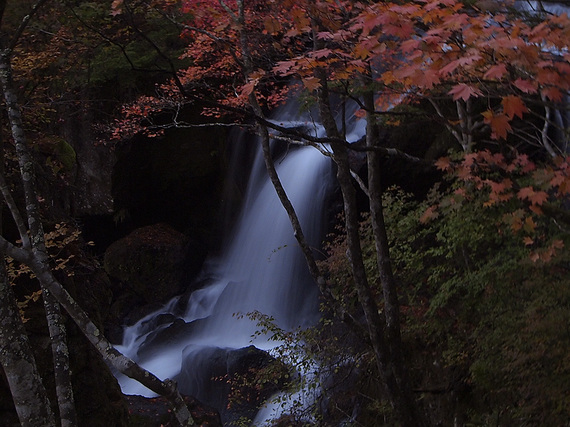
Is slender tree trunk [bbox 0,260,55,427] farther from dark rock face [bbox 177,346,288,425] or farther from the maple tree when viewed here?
dark rock face [bbox 177,346,288,425]

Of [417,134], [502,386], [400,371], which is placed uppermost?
[417,134]

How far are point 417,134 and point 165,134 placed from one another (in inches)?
258

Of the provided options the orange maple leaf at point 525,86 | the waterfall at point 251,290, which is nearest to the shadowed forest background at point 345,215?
the orange maple leaf at point 525,86

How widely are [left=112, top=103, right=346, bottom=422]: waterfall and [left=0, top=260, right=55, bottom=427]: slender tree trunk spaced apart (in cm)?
639

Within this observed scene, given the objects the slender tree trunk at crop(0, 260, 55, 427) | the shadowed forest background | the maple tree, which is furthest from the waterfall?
the slender tree trunk at crop(0, 260, 55, 427)

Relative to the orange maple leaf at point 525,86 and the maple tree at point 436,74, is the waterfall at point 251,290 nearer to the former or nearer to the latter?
the maple tree at point 436,74

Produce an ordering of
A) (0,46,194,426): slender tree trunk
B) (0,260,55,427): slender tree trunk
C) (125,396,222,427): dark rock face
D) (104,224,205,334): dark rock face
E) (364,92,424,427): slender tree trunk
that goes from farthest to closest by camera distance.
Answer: (104,224,205,334): dark rock face
(125,396,222,427): dark rock face
(364,92,424,427): slender tree trunk
(0,260,55,427): slender tree trunk
(0,46,194,426): slender tree trunk

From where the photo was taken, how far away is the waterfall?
10742 millimetres

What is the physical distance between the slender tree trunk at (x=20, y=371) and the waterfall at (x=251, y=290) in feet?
21.0

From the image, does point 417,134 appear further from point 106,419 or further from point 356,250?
point 106,419

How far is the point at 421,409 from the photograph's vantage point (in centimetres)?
577

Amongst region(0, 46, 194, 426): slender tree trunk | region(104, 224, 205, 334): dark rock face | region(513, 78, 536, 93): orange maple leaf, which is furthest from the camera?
region(104, 224, 205, 334): dark rock face

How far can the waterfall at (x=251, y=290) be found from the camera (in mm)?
10742

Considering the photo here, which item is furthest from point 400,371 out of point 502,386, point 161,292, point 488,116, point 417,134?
point 161,292
